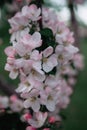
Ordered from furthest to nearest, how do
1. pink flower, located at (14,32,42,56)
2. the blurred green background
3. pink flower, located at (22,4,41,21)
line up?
1. the blurred green background
2. pink flower, located at (22,4,41,21)
3. pink flower, located at (14,32,42,56)

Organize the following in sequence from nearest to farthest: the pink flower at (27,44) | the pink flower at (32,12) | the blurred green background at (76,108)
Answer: the pink flower at (27,44)
the pink flower at (32,12)
the blurred green background at (76,108)

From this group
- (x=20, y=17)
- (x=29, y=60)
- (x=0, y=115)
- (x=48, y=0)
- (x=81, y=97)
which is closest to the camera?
(x=29, y=60)

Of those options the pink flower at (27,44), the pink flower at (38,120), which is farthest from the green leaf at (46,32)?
the pink flower at (38,120)

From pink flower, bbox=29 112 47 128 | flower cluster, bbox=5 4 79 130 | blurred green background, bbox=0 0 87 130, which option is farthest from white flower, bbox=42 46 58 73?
blurred green background, bbox=0 0 87 130

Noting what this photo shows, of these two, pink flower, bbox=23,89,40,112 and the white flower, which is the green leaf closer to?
the white flower

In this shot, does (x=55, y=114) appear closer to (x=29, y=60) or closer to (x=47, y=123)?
(x=47, y=123)

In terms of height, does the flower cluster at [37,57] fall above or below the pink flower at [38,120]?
above

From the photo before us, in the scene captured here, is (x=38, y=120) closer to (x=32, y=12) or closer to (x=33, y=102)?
(x=33, y=102)

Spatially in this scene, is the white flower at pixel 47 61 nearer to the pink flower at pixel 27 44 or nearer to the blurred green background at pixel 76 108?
the pink flower at pixel 27 44

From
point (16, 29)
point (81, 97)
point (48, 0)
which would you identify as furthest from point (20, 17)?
point (81, 97)
